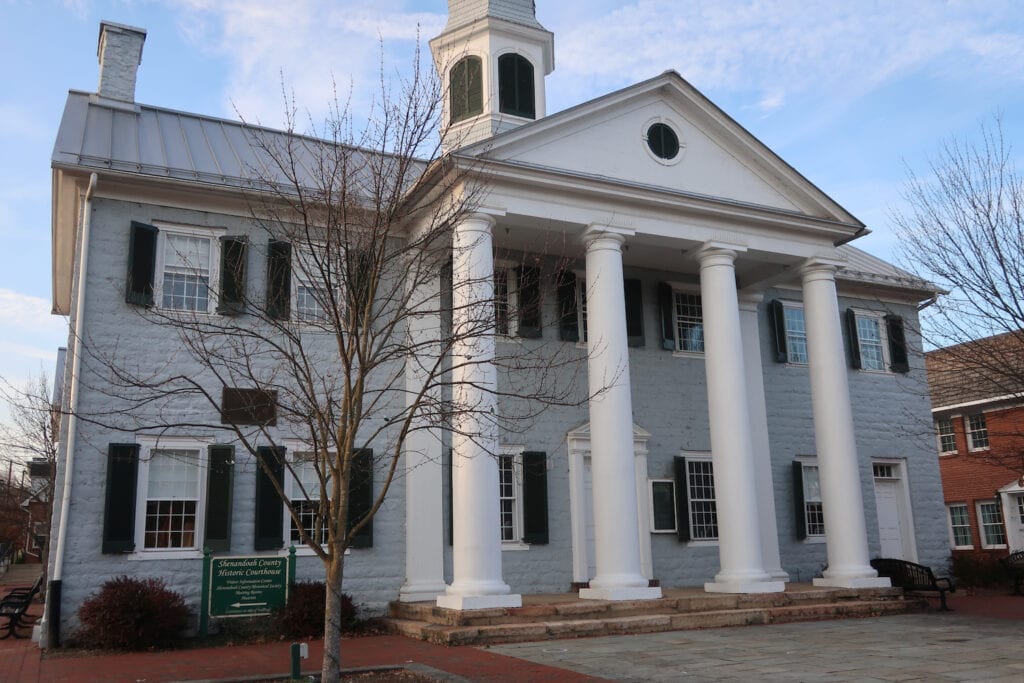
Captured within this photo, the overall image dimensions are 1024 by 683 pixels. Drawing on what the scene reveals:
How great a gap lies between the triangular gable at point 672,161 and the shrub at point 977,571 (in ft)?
31.0

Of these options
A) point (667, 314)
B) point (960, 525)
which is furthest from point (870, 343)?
point (960, 525)

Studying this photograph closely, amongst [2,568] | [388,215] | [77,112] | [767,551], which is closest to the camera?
[388,215]

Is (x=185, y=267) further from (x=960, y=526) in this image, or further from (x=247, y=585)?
(x=960, y=526)

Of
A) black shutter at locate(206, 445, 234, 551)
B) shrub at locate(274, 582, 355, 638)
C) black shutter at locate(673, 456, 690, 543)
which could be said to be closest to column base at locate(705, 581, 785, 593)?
black shutter at locate(673, 456, 690, 543)

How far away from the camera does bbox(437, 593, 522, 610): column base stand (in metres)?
13.0

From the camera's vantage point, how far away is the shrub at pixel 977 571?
2106 cm

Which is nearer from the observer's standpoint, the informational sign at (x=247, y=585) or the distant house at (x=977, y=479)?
the informational sign at (x=247, y=585)

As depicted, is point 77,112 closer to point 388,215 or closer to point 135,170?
point 135,170

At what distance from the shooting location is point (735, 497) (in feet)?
51.8

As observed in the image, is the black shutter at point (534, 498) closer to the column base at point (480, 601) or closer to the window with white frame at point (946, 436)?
the column base at point (480, 601)

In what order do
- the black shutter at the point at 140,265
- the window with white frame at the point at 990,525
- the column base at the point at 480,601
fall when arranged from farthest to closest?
1. the window with white frame at the point at 990,525
2. the black shutter at the point at 140,265
3. the column base at the point at 480,601

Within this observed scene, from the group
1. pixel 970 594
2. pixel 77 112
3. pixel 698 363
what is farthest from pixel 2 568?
pixel 970 594

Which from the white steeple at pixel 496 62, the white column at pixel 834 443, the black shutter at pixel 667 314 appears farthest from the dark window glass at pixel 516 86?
the white column at pixel 834 443

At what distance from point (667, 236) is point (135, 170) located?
9.49 meters
